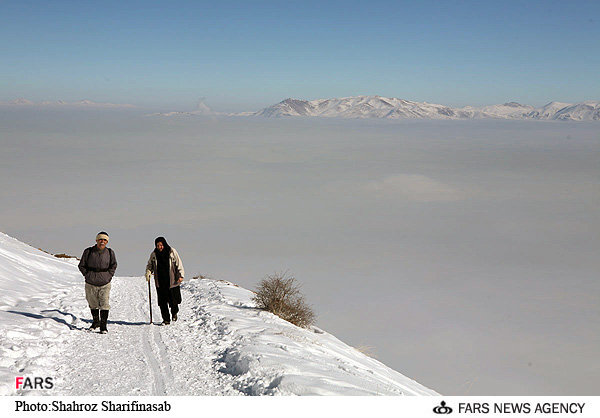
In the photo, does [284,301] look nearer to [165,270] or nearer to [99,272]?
[165,270]

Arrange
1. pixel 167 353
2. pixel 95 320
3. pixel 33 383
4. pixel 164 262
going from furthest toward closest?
pixel 164 262 < pixel 95 320 < pixel 167 353 < pixel 33 383

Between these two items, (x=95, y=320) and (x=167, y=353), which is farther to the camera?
(x=95, y=320)

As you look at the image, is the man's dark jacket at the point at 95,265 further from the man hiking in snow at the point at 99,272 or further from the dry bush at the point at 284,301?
the dry bush at the point at 284,301

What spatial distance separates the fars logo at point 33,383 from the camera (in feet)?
19.0

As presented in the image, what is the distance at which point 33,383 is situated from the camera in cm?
590

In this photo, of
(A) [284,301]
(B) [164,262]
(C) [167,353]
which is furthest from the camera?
Answer: (A) [284,301]

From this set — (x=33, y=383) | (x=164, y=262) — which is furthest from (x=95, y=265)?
(x=33, y=383)

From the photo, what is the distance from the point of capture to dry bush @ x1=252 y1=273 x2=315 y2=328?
12172 millimetres

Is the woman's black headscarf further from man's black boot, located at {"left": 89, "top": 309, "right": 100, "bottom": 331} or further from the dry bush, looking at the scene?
the dry bush

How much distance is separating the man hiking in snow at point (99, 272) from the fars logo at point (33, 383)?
216 cm

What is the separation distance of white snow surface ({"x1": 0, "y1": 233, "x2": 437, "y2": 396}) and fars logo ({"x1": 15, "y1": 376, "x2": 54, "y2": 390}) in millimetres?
79

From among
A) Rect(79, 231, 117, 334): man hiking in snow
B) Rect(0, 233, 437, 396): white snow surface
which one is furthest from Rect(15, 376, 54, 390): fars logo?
Rect(79, 231, 117, 334): man hiking in snow

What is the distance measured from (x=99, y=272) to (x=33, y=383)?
2.47 metres
